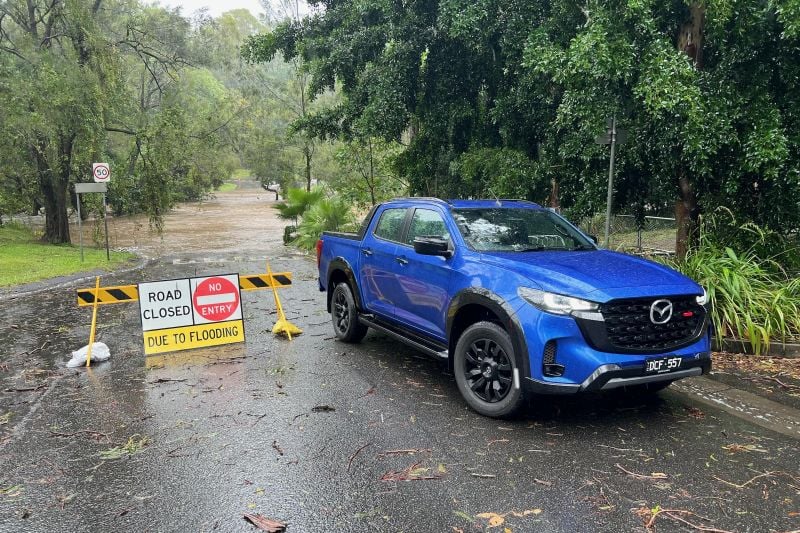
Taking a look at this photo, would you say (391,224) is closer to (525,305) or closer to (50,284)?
(525,305)

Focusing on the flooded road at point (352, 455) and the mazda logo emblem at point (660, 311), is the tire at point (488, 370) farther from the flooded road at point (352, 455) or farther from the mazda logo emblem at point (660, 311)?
the mazda logo emblem at point (660, 311)

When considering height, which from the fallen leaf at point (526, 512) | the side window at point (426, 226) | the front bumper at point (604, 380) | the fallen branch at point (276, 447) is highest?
the side window at point (426, 226)

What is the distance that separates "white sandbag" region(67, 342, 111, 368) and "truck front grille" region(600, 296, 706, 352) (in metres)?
5.82

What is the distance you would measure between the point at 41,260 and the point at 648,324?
17.7 metres

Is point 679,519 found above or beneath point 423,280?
beneath

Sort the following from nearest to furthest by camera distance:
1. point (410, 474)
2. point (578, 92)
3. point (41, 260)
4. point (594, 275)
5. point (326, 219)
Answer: point (410, 474), point (594, 275), point (578, 92), point (41, 260), point (326, 219)

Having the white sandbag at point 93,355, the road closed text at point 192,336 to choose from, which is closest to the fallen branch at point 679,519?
the road closed text at point 192,336

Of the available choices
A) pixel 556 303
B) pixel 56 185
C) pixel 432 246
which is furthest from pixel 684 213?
pixel 56 185

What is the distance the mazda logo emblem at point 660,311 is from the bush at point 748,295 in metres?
2.21

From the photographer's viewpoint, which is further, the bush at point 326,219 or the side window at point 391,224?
the bush at point 326,219

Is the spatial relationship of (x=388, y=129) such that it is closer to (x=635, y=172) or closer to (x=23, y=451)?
(x=635, y=172)

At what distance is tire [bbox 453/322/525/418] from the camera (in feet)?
15.9

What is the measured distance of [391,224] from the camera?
698cm

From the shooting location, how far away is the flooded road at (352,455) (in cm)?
361
